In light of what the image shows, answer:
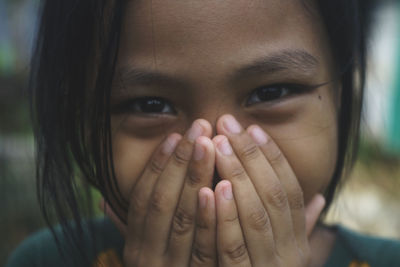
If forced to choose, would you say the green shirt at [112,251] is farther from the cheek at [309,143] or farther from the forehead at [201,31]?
the forehead at [201,31]

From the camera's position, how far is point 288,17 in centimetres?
112

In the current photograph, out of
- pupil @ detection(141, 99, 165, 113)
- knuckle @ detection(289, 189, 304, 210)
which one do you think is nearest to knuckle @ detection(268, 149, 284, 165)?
knuckle @ detection(289, 189, 304, 210)

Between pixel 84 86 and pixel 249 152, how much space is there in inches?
21.2

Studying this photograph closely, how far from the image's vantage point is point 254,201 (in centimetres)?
108

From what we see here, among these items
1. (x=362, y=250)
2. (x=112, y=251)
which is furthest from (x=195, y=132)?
(x=362, y=250)

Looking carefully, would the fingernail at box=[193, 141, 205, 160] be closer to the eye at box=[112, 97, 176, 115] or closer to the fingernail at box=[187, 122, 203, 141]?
the fingernail at box=[187, 122, 203, 141]

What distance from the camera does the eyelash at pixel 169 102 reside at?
1155 mm

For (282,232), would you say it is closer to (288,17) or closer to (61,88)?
(288,17)

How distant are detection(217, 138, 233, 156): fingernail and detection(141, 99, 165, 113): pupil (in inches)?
8.5

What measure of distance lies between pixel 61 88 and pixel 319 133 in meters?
0.78

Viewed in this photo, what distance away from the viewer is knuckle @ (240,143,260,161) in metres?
1.09

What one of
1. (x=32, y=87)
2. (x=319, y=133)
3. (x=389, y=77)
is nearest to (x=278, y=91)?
(x=319, y=133)

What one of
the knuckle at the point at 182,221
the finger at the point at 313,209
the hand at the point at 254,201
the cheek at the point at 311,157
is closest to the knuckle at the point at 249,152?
the hand at the point at 254,201

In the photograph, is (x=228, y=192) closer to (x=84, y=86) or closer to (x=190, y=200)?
(x=190, y=200)
